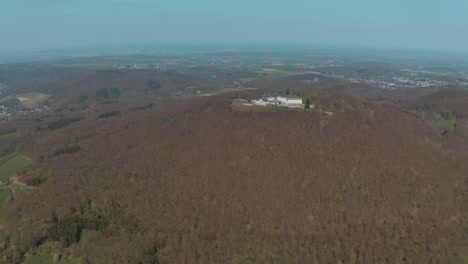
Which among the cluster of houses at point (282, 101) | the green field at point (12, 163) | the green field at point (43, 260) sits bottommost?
Answer: the green field at point (43, 260)

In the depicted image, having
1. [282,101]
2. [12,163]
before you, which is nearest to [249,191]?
[282,101]

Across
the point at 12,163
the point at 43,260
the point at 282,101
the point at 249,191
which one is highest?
the point at 282,101

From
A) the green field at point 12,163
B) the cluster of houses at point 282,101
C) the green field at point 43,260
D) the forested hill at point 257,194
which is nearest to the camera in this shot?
the green field at point 43,260

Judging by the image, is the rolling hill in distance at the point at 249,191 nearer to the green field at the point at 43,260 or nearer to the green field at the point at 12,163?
the green field at the point at 43,260

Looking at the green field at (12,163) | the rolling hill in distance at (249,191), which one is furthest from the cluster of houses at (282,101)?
the green field at (12,163)

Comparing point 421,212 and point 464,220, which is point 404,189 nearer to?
point 421,212

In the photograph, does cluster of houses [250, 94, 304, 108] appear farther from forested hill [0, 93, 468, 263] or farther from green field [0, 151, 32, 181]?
green field [0, 151, 32, 181]

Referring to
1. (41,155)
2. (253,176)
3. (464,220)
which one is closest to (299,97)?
(253,176)

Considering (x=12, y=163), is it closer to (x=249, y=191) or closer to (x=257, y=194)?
(x=249, y=191)
